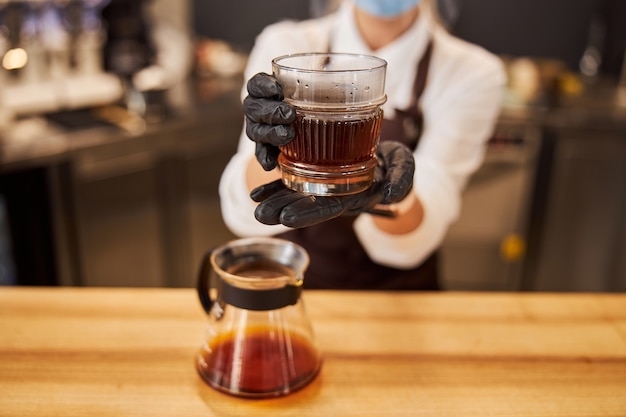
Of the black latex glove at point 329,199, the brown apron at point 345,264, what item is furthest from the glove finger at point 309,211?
the brown apron at point 345,264

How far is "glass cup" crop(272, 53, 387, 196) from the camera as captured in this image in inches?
35.6

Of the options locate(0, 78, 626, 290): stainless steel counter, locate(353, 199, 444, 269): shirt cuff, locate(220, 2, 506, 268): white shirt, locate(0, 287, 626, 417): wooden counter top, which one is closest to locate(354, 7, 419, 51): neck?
locate(220, 2, 506, 268): white shirt

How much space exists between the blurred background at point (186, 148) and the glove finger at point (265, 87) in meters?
1.80

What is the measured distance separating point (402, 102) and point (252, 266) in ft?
2.54

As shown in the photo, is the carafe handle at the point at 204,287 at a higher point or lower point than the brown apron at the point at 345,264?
higher

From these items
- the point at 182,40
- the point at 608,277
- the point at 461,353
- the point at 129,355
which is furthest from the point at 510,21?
the point at 129,355

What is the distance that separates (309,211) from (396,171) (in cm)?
16

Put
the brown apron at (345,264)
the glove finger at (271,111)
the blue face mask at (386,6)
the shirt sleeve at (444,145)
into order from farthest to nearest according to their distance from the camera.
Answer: the brown apron at (345,264), the shirt sleeve at (444,145), the blue face mask at (386,6), the glove finger at (271,111)

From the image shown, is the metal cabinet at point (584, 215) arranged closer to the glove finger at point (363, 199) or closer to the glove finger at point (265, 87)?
the glove finger at point (363, 199)

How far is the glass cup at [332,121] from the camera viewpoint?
90 centimetres

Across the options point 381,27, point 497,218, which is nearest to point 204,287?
point 381,27

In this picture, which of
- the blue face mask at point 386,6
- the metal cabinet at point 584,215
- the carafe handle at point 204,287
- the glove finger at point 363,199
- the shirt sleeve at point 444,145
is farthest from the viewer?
the metal cabinet at point 584,215

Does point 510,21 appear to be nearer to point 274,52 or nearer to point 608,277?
point 608,277

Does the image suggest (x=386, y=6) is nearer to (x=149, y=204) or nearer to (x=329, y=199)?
(x=329, y=199)
